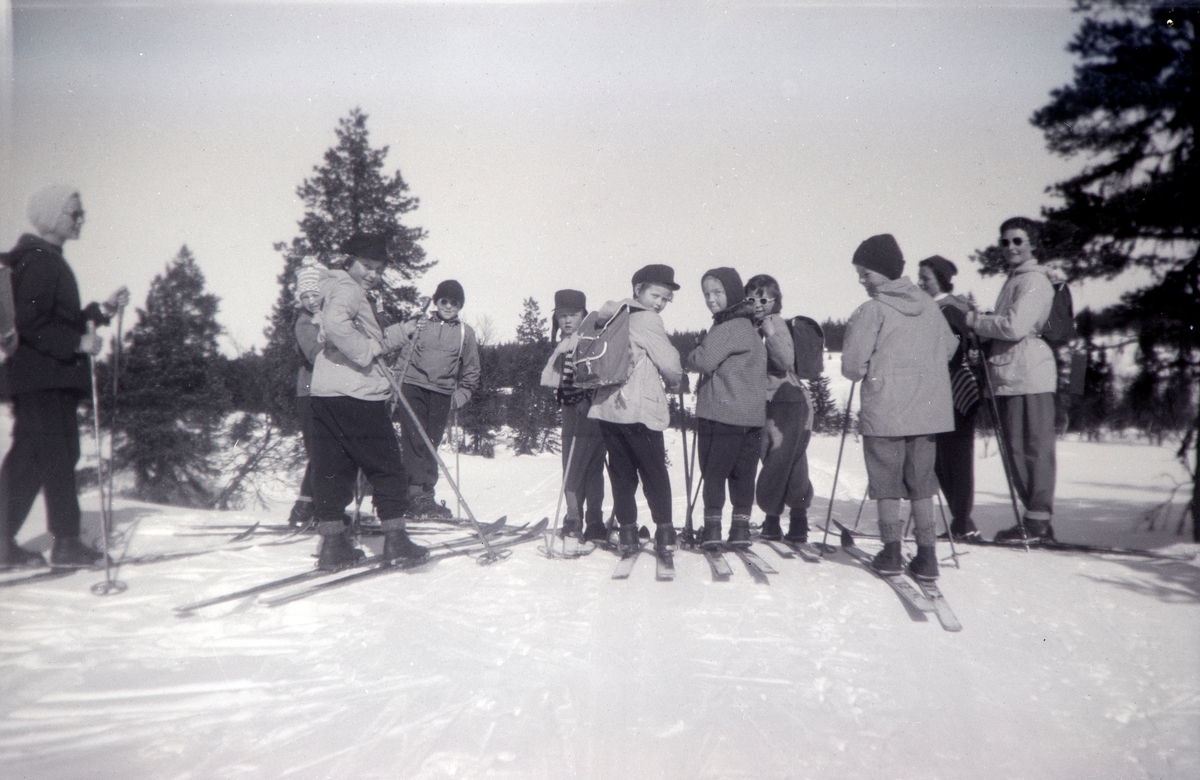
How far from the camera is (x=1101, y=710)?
2.46 metres

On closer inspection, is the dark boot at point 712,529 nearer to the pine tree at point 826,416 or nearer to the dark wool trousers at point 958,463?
the dark wool trousers at point 958,463

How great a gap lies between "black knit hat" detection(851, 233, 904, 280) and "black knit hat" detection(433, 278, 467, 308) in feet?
10.2

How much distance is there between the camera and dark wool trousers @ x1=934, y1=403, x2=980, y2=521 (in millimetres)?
4363

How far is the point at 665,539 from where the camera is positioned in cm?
382

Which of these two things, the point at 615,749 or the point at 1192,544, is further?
the point at 1192,544

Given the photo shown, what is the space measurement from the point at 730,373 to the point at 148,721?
319cm

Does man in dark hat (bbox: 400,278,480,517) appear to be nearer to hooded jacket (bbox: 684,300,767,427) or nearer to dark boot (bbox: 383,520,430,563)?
dark boot (bbox: 383,520,430,563)

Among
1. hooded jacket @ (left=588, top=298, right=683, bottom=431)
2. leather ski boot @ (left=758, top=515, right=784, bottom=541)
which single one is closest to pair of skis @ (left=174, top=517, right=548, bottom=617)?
hooded jacket @ (left=588, top=298, right=683, bottom=431)

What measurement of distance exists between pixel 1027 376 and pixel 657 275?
2453 millimetres

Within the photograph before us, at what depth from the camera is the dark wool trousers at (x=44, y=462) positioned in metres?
3.36

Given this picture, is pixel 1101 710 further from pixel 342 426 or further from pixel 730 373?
pixel 342 426

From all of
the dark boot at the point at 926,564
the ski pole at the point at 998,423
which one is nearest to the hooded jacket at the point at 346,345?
the dark boot at the point at 926,564

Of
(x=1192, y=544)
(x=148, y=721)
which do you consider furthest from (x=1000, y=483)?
(x=148, y=721)

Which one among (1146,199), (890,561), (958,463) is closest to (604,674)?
(890,561)
